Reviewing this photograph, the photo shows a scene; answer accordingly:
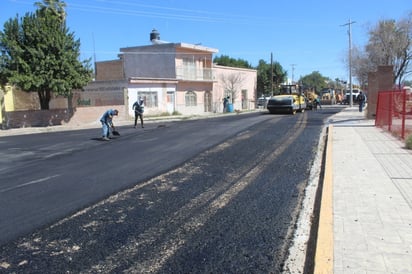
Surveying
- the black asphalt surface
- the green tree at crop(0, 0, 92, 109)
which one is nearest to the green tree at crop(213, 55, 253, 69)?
the green tree at crop(0, 0, 92, 109)

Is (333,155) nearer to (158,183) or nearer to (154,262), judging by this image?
(158,183)

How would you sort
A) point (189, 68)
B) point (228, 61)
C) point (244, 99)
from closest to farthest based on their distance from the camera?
point (189, 68)
point (244, 99)
point (228, 61)

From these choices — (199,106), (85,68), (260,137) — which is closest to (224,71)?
(199,106)

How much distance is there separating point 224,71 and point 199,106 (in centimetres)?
805

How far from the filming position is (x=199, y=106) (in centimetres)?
4453

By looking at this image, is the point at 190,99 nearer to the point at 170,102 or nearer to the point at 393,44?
the point at 170,102

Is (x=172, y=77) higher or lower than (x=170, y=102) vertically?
higher

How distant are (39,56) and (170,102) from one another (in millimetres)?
16790

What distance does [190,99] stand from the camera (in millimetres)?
43625

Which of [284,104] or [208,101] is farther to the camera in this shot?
[208,101]

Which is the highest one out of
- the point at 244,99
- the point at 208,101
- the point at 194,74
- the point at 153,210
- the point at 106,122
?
the point at 194,74

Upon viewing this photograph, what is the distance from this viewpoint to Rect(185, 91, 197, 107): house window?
4284 cm

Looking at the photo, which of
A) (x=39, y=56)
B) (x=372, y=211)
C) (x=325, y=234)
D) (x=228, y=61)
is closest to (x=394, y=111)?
(x=372, y=211)

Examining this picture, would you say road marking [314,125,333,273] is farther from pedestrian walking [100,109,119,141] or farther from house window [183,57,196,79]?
house window [183,57,196,79]
